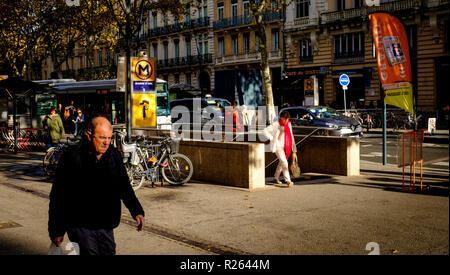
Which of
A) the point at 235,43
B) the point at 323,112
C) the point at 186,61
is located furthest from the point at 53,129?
the point at 186,61

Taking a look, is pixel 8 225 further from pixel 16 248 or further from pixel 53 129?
pixel 53 129

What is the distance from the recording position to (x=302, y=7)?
41.7 meters

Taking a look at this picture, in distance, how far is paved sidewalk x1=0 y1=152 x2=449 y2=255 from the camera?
6133 millimetres

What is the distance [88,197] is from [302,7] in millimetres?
40106

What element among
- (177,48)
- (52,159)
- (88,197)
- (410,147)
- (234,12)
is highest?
(234,12)

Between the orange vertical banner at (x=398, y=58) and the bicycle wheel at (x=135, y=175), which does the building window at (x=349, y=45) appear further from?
the orange vertical banner at (x=398, y=58)

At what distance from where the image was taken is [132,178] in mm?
10922

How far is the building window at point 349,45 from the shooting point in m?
37.4

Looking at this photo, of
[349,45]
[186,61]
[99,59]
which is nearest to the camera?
[349,45]

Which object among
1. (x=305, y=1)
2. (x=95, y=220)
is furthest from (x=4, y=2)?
(x=95, y=220)

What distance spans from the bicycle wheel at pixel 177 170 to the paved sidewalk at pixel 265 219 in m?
0.21
